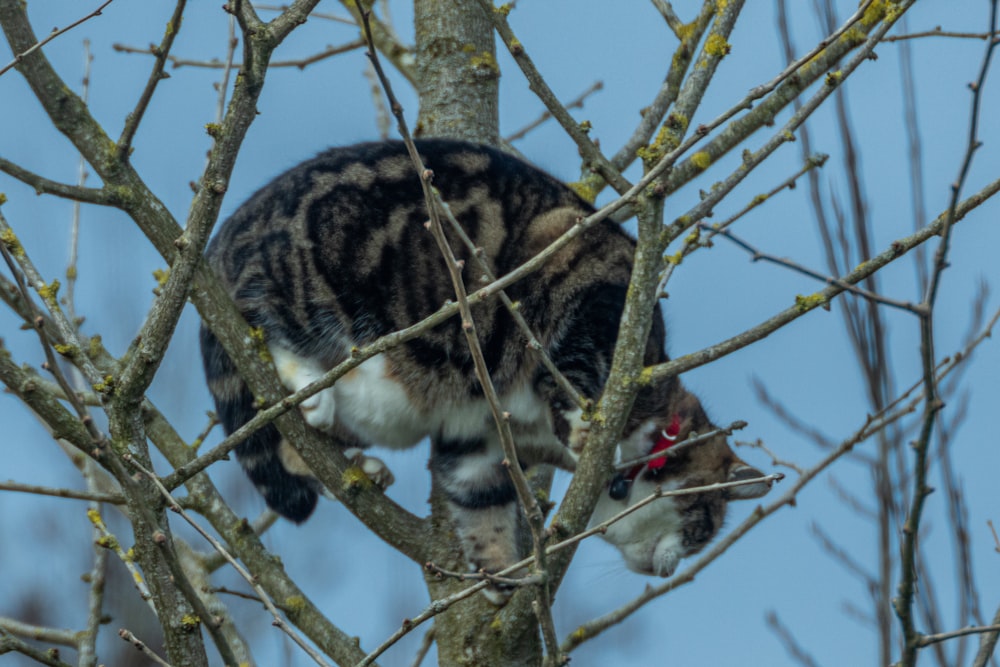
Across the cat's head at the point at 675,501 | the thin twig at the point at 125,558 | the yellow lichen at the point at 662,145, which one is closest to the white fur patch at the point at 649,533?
the cat's head at the point at 675,501

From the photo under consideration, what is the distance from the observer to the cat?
3.79 meters

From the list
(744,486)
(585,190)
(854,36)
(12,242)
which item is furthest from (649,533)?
(12,242)

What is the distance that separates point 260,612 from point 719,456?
2.74 m

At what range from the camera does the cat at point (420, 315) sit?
3.79 metres

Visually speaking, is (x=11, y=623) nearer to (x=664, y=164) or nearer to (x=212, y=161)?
(x=212, y=161)

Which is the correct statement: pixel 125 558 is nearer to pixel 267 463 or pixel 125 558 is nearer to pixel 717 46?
pixel 267 463

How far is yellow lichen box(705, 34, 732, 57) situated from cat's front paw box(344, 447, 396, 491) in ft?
6.02

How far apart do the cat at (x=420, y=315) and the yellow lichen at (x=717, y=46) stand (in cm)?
124

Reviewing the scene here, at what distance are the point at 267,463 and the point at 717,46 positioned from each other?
2.20 metres

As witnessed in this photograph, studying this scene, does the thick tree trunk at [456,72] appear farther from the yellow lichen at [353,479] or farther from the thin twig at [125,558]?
the thin twig at [125,558]

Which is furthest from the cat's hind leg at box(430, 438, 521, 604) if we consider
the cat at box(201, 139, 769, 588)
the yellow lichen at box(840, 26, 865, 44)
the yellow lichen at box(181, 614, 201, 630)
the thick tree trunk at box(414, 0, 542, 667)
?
the yellow lichen at box(840, 26, 865, 44)

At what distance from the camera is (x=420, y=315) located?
3.82m

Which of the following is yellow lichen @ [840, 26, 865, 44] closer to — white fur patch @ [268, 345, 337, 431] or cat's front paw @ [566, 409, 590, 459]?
cat's front paw @ [566, 409, 590, 459]

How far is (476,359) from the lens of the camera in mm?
2029
